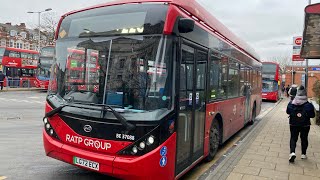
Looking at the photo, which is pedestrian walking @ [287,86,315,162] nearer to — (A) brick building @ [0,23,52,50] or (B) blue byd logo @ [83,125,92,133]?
(B) blue byd logo @ [83,125,92,133]

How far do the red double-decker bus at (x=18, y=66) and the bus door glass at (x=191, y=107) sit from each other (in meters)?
31.9

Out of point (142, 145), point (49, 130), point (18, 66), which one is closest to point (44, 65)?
point (18, 66)

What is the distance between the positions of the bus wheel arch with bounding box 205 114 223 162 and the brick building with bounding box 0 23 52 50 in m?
70.8

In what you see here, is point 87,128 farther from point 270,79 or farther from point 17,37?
point 17,37

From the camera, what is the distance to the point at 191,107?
536 centimetres

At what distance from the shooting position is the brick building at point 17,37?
74.1 m

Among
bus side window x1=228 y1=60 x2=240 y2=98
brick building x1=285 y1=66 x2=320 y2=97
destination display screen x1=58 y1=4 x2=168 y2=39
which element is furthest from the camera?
brick building x1=285 y1=66 x2=320 y2=97

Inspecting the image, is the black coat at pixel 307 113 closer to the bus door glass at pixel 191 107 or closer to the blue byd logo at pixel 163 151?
the bus door glass at pixel 191 107

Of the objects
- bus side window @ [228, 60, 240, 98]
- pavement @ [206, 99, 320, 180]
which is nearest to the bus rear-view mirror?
pavement @ [206, 99, 320, 180]

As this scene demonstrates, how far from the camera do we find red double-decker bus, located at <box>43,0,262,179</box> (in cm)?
440

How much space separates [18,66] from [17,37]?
4692 cm

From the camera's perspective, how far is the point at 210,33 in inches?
249

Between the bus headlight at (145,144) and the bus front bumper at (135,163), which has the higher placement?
the bus headlight at (145,144)

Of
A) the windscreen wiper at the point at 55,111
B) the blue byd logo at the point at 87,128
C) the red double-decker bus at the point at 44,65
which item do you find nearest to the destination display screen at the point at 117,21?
the windscreen wiper at the point at 55,111
